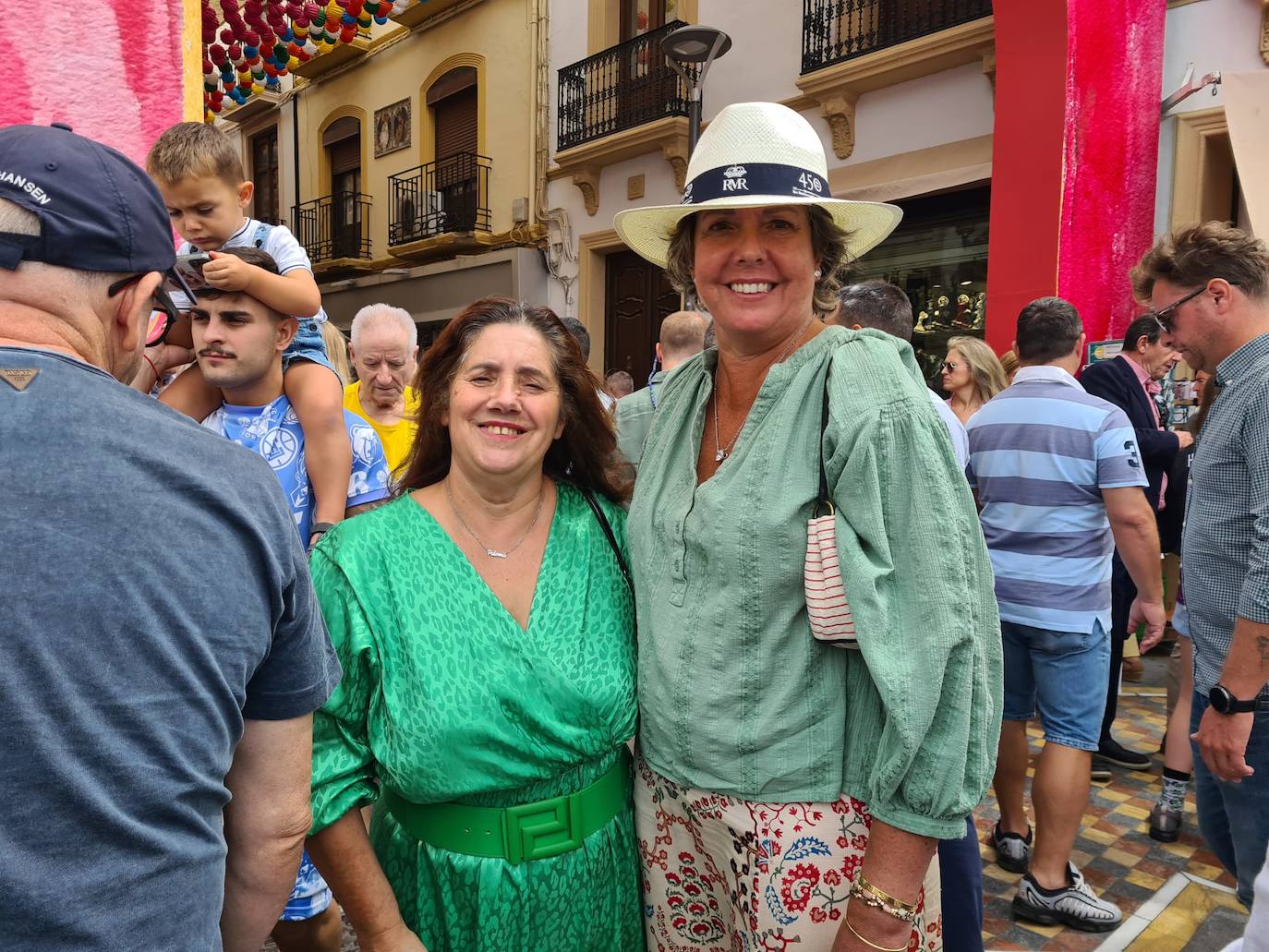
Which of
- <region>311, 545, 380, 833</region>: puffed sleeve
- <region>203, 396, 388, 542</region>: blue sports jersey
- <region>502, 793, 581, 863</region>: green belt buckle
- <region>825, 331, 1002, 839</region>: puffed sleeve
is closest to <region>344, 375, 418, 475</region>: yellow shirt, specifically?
<region>203, 396, 388, 542</region>: blue sports jersey

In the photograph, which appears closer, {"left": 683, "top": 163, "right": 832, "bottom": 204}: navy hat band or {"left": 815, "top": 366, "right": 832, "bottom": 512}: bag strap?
{"left": 815, "top": 366, "right": 832, "bottom": 512}: bag strap

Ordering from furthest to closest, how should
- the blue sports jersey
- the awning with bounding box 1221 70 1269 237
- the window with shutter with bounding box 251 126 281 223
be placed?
the window with shutter with bounding box 251 126 281 223 → the awning with bounding box 1221 70 1269 237 → the blue sports jersey

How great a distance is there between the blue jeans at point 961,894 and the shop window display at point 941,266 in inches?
299

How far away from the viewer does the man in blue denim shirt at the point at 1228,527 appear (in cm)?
221

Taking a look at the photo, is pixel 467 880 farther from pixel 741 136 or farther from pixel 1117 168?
pixel 1117 168

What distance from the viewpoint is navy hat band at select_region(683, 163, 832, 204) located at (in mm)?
1651

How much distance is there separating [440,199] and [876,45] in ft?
26.6

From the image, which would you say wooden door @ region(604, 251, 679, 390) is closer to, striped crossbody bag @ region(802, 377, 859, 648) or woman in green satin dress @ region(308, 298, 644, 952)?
woman in green satin dress @ region(308, 298, 644, 952)

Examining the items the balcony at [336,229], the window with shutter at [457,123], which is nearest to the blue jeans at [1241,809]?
the window with shutter at [457,123]

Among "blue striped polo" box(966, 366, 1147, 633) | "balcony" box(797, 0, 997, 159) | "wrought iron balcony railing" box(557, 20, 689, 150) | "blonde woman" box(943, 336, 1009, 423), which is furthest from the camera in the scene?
"wrought iron balcony railing" box(557, 20, 689, 150)

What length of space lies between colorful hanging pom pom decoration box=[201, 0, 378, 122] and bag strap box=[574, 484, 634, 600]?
8.31 meters

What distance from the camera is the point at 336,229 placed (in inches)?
670

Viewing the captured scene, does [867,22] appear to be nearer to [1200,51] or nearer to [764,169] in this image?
[1200,51]

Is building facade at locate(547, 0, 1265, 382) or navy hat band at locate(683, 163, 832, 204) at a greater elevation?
building facade at locate(547, 0, 1265, 382)
